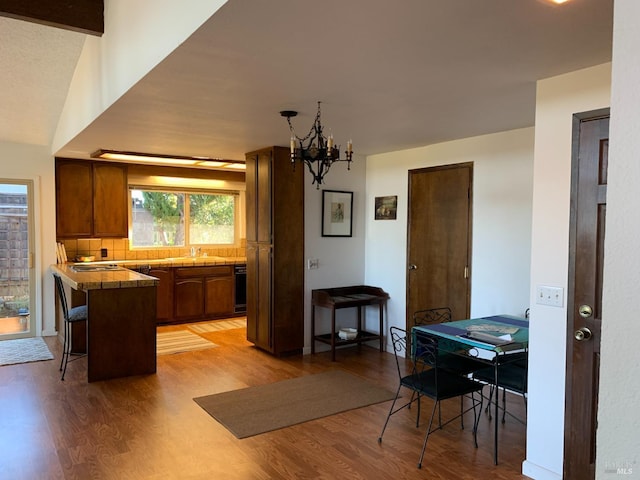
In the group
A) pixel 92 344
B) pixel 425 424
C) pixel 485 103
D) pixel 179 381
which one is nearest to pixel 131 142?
pixel 92 344

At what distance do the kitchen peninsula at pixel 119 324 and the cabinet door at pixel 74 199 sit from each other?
1.77 meters

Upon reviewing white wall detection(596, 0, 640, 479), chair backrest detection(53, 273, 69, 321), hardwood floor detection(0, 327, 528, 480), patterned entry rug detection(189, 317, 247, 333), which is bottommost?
hardwood floor detection(0, 327, 528, 480)

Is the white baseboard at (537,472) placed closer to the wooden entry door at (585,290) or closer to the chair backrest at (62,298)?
the wooden entry door at (585,290)

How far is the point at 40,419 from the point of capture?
11.3ft

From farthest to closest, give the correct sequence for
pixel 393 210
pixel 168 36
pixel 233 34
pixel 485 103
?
pixel 393 210
pixel 485 103
pixel 168 36
pixel 233 34

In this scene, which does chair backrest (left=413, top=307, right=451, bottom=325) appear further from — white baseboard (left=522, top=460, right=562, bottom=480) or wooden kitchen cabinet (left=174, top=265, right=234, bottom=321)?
wooden kitchen cabinet (left=174, top=265, right=234, bottom=321)

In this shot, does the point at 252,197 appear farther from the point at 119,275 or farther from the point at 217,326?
the point at 217,326

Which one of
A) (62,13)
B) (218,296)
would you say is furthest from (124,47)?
(218,296)

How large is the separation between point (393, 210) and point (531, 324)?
108 inches

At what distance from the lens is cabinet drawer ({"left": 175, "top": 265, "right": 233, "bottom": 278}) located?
6.73m

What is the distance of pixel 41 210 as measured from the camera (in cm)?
585

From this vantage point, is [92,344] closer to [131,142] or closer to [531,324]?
[131,142]

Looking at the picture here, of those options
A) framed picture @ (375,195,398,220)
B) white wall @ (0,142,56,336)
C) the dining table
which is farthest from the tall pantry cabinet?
white wall @ (0,142,56,336)

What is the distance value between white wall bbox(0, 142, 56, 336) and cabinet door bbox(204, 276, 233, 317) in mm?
1996
